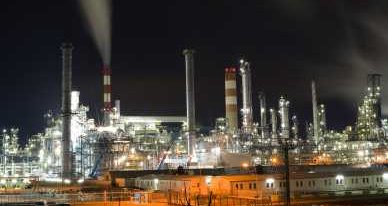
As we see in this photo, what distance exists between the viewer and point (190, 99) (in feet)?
204

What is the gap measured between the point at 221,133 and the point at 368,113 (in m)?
36.3

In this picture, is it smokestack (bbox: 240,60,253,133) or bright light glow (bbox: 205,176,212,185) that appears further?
smokestack (bbox: 240,60,253,133)

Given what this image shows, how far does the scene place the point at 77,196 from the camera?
31.0 metres

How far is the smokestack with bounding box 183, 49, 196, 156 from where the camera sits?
6141 centimetres

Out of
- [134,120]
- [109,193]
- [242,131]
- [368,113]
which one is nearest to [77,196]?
[109,193]

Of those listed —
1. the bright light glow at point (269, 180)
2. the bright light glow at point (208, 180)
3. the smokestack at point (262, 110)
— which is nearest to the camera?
the bright light glow at point (208, 180)

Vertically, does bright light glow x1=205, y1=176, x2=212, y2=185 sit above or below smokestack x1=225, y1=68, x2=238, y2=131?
below

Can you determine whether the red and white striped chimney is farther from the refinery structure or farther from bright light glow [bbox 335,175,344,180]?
bright light glow [bbox 335,175,344,180]

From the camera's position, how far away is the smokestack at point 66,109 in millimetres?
50688

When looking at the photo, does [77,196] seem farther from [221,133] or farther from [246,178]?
[221,133]

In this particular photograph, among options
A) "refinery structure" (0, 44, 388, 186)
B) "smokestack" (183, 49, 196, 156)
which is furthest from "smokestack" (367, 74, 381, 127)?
"smokestack" (183, 49, 196, 156)

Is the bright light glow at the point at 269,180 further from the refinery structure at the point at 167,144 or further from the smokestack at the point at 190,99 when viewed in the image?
the smokestack at the point at 190,99

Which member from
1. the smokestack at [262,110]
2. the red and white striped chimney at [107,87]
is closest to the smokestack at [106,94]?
the red and white striped chimney at [107,87]

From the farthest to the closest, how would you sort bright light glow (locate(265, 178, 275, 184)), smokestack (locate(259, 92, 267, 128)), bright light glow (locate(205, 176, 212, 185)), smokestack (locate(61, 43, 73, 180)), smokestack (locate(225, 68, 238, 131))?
smokestack (locate(259, 92, 267, 128)) → smokestack (locate(225, 68, 238, 131)) → smokestack (locate(61, 43, 73, 180)) → bright light glow (locate(265, 178, 275, 184)) → bright light glow (locate(205, 176, 212, 185))
